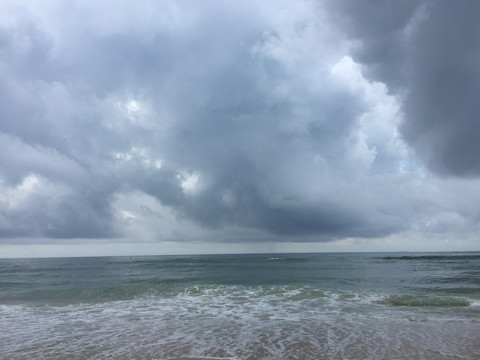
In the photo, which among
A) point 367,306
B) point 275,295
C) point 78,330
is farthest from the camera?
point 275,295

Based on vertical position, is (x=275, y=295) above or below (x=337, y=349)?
below

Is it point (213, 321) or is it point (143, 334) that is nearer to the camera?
point (143, 334)

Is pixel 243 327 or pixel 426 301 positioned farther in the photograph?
pixel 426 301

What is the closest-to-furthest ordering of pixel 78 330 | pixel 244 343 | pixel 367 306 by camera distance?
pixel 244 343 < pixel 78 330 < pixel 367 306

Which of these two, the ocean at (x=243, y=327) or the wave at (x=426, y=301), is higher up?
the ocean at (x=243, y=327)

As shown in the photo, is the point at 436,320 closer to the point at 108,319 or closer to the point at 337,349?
the point at 337,349

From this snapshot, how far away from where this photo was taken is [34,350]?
8695 mm

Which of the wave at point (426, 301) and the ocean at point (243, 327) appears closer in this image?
the ocean at point (243, 327)

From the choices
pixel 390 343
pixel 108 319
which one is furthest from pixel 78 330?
pixel 390 343

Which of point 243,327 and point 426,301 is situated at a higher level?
point 243,327

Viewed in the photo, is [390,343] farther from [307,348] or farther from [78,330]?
[78,330]

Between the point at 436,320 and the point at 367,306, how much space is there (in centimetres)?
381

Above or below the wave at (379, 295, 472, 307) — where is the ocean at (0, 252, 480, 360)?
above

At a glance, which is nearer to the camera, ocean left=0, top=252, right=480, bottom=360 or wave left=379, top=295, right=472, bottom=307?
ocean left=0, top=252, right=480, bottom=360
